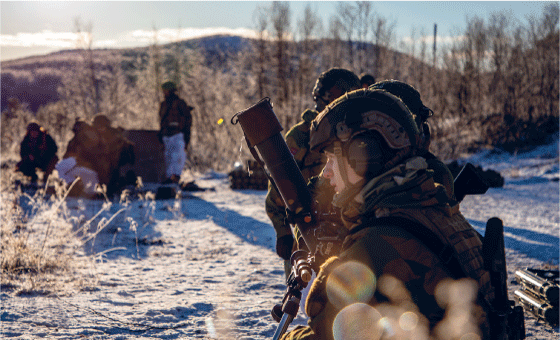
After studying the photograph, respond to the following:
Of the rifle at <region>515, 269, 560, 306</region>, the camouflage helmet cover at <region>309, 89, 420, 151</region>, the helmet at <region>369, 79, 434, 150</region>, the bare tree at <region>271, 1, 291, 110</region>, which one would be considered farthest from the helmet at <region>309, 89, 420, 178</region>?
the bare tree at <region>271, 1, 291, 110</region>

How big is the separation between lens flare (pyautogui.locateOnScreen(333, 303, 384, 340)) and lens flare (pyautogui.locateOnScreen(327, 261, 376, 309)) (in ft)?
0.08

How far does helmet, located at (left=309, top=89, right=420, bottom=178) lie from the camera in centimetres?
140

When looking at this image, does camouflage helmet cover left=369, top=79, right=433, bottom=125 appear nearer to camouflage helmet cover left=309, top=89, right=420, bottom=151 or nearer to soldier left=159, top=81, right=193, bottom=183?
camouflage helmet cover left=309, top=89, right=420, bottom=151

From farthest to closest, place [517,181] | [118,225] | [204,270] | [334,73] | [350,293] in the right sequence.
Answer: [517,181], [118,225], [204,270], [334,73], [350,293]

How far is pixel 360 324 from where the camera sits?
3.87ft

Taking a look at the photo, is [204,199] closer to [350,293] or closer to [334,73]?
[334,73]

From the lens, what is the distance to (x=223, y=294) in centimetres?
406

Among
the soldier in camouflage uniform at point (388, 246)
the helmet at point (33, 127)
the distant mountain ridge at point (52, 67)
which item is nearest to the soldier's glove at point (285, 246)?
the soldier in camouflage uniform at point (388, 246)

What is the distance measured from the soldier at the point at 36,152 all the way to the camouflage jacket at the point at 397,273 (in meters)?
8.50

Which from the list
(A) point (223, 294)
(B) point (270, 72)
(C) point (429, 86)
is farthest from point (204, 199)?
(C) point (429, 86)

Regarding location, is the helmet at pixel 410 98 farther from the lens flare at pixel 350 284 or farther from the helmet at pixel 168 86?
the helmet at pixel 168 86

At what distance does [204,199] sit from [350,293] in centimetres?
804

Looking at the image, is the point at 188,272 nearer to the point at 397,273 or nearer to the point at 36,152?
the point at 397,273

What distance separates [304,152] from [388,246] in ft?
5.94
